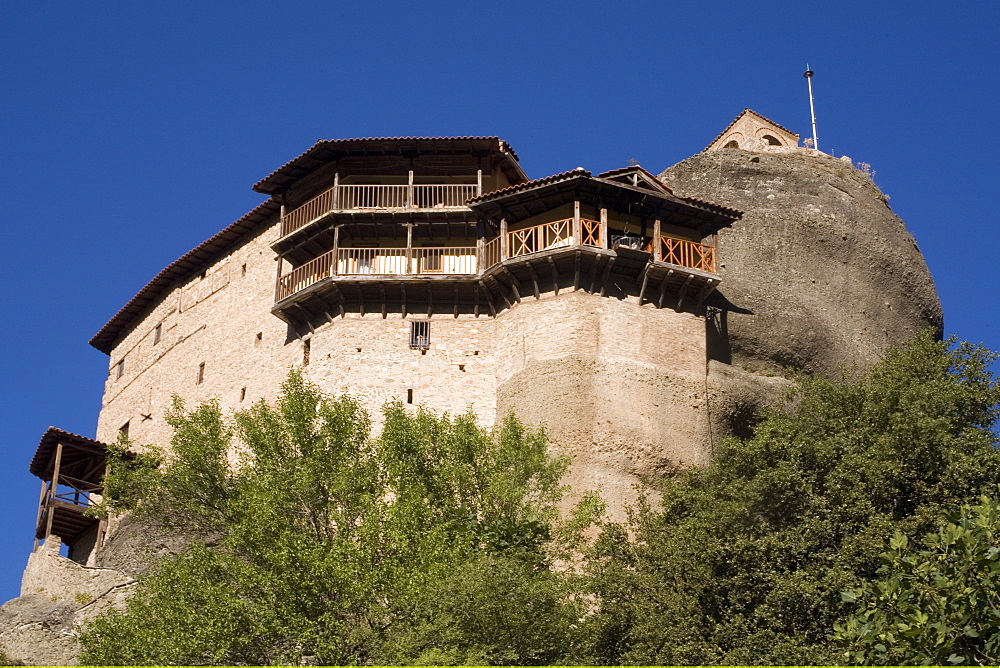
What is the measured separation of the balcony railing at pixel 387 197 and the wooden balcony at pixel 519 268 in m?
1.33

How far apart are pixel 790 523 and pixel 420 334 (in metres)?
12.3

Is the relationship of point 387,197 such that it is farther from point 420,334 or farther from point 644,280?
point 644,280

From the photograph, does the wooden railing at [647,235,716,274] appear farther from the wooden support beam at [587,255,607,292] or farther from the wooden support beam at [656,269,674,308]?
the wooden support beam at [587,255,607,292]

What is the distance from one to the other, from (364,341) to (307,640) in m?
13.1

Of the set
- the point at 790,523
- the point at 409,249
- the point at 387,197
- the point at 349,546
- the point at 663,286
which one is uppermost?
the point at 387,197

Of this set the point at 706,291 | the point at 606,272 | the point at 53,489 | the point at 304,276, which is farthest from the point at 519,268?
the point at 53,489

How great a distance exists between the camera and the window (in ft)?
121

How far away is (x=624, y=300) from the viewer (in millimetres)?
35625

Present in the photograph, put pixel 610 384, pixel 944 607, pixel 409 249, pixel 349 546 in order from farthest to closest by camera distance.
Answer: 1. pixel 409 249
2. pixel 610 384
3. pixel 349 546
4. pixel 944 607

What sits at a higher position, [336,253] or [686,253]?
[336,253]

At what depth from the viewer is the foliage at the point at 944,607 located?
17.4 metres

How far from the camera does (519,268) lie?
3588 cm

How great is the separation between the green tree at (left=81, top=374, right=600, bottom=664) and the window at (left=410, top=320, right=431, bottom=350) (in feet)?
13.5

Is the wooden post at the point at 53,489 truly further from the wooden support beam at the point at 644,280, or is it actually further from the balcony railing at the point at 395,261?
the wooden support beam at the point at 644,280
